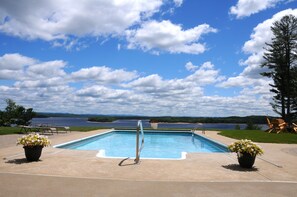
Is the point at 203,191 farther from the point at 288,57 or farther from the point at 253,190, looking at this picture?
the point at 288,57

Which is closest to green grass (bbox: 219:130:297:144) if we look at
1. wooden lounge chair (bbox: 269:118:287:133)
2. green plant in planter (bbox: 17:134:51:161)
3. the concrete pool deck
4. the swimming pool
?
the swimming pool

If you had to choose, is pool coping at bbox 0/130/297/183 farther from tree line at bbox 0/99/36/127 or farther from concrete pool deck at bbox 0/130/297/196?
tree line at bbox 0/99/36/127

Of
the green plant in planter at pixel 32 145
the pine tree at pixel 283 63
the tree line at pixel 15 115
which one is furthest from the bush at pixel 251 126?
the green plant in planter at pixel 32 145

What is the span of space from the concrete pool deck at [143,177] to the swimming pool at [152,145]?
1900 millimetres

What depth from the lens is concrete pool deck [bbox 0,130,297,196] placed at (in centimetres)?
547

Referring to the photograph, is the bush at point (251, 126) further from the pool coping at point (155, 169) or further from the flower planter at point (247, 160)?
the flower planter at point (247, 160)

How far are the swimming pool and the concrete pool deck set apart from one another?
1.90m

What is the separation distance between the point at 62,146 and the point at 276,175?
27.5 ft

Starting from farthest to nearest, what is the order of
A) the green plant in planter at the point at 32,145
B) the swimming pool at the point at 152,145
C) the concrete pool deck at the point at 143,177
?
1. the swimming pool at the point at 152,145
2. the green plant in planter at the point at 32,145
3. the concrete pool deck at the point at 143,177

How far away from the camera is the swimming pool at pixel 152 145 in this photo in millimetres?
13055

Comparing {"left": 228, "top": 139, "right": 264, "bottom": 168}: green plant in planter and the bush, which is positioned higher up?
the bush

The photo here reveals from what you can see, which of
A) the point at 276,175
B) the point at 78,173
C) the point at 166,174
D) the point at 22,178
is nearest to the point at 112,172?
the point at 78,173

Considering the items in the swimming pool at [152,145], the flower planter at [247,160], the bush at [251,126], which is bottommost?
the swimming pool at [152,145]

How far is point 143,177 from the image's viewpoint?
6.69 m
